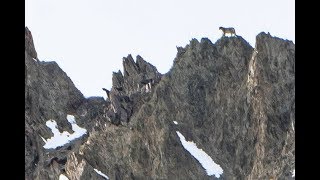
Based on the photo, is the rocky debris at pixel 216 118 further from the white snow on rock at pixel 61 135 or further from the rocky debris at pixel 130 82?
the white snow on rock at pixel 61 135

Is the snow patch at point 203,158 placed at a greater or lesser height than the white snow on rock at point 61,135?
lesser

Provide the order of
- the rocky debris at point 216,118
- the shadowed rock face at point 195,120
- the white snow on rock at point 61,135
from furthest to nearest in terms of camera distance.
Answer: the white snow on rock at point 61,135 → the rocky debris at point 216,118 → the shadowed rock face at point 195,120

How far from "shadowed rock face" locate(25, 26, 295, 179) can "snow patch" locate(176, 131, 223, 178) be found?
960 millimetres

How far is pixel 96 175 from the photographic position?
80.1 metres

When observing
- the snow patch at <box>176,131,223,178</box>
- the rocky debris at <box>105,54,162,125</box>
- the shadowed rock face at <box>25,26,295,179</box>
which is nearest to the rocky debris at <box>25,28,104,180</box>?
the shadowed rock face at <box>25,26,295,179</box>

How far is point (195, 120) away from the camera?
300ft

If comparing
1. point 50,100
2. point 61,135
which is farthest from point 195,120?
point 50,100

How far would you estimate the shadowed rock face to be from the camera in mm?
79688

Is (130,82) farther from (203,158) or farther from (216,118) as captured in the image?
(203,158)

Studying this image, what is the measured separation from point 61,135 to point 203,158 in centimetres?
2689

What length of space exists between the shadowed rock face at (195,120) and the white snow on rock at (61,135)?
1.48 metres

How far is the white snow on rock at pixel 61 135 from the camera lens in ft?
313

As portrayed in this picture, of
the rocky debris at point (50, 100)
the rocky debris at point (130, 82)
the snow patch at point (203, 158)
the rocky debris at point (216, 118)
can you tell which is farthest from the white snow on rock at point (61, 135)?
the snow patch at point (203, 158)
